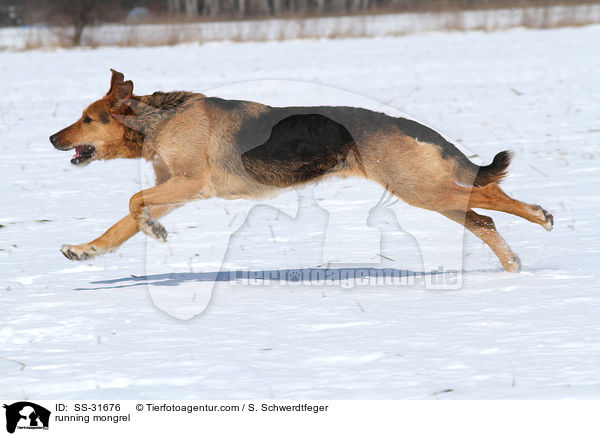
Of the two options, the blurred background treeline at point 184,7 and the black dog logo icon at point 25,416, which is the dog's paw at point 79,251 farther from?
the blurred background treeline at point 184,7

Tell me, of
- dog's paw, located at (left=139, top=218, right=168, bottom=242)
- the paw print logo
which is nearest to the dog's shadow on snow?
the paw print logo

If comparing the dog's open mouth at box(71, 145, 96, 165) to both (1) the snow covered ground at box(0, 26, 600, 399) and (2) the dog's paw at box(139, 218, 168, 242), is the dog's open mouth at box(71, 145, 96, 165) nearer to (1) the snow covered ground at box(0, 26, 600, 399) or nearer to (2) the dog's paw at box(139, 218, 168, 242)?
(1) the snow covered ground at box(0, 26, 600, 399)

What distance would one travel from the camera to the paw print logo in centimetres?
528

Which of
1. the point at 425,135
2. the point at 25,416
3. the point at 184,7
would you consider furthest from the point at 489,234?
the point at 184,7

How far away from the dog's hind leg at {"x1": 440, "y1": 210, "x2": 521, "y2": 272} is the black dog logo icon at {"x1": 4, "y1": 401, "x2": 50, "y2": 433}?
3136 mm

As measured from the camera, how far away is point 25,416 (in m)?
3.16

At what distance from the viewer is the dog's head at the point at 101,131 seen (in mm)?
5273

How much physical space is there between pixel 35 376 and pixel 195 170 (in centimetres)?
210

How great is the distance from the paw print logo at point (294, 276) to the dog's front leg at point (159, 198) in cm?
85

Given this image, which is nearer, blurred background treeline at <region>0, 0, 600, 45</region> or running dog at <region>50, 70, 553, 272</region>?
running dog at <region>50, 70, 553, 272</region>

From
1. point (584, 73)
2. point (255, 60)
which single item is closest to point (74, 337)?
point (584, 73)

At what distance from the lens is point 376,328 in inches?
161

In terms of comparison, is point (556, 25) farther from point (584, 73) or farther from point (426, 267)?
point (426, 267)

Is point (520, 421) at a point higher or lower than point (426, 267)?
higher
